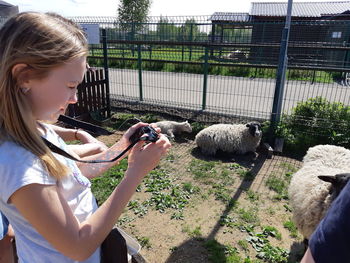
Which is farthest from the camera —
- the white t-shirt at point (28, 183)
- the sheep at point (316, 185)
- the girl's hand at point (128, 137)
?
the sheep at point (316, 185)

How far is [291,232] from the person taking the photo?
3.63m

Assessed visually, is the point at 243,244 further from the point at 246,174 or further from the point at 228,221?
the point at 246,174

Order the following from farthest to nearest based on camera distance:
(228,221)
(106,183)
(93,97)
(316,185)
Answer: (93,97)
(106,183)
(228,221)
(316,185)

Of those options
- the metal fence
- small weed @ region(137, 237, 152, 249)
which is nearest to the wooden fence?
the metal fence

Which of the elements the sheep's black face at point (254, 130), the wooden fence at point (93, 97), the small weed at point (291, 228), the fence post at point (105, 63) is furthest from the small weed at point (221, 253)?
the fence post at point (105, 63)

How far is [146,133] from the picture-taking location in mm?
1406

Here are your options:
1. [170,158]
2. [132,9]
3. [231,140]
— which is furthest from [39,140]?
[132,9]

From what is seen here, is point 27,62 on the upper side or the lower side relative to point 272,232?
upper

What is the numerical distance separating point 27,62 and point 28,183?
17.1 inches

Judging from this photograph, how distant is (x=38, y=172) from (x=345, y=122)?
6.58 meters

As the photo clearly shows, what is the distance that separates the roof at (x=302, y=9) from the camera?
71.1 ft

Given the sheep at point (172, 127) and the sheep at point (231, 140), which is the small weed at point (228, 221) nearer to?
the sheep at point (231, 140)

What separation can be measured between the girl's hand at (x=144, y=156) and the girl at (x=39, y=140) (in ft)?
0.40

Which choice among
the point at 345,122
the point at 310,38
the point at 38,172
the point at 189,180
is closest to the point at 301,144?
the point at 345,122
